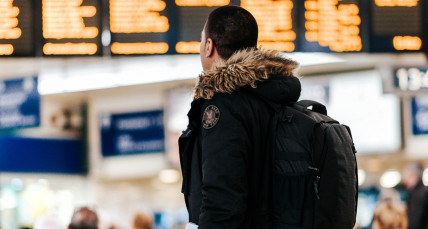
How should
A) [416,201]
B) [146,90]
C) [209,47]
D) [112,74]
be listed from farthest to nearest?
A: [112,74], [146,90], [416,201], [209,47]

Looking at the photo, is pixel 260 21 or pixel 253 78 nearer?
pixel 253 78

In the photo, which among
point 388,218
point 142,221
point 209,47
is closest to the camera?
point 209,47

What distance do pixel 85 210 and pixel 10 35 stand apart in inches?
55.3

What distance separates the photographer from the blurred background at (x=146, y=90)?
590 centimetres

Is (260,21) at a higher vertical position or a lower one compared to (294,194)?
higher

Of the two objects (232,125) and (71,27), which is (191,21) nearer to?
(71,27)

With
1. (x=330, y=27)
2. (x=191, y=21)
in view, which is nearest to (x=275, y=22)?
(x=330, y=27)

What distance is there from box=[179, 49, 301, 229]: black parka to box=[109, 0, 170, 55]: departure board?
311 centimetres

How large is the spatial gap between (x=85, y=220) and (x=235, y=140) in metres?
3.90

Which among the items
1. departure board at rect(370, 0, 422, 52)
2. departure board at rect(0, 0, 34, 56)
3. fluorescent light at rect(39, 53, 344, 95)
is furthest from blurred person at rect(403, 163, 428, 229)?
fluorescent light at rect(39, 53, 344, 95)

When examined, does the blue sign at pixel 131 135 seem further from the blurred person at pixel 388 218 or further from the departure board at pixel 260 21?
the departure board at pixel 260 21

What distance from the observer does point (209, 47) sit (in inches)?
111

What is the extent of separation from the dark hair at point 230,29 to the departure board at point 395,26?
3520mm

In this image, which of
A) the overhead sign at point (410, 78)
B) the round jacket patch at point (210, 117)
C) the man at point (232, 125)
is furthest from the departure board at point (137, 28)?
the round jacket patch at point (210, 117)
